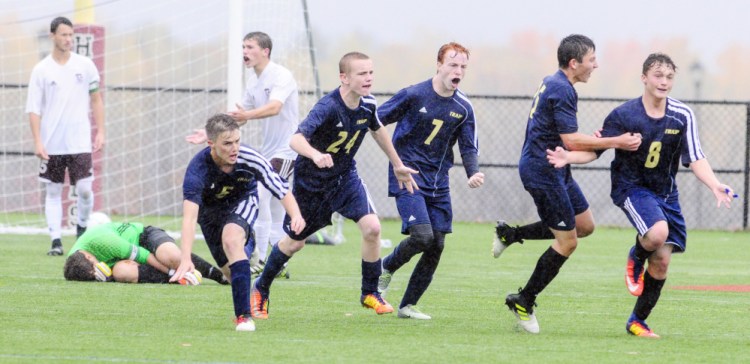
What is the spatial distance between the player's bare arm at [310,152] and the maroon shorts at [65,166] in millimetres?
6138

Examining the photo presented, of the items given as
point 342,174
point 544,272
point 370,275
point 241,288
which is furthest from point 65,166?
point 544,272

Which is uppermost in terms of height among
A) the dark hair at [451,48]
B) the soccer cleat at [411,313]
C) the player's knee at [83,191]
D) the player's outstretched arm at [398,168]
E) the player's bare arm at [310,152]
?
the dark hair at [451,48]

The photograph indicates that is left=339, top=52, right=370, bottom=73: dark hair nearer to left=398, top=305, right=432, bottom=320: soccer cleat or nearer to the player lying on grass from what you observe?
left=398, top=305, right=432, bottom=320: soccer cleat

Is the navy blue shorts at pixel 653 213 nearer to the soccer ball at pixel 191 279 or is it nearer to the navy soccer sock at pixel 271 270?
the navy soccer sock at pixel 271 270

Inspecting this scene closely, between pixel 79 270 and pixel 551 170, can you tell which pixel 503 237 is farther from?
pixel 79 270

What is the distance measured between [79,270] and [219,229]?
284cm

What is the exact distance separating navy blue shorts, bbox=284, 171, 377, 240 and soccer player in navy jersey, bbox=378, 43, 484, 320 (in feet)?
0.78

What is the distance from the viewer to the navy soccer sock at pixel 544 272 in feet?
26.8

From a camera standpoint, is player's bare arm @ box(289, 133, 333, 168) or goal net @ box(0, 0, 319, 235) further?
goal net @ box(0, 0, 319, 235)

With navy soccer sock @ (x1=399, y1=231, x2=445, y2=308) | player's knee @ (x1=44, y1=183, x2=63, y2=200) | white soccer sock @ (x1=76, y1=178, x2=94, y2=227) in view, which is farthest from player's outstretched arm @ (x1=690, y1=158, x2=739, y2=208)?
player's knee @ (x1=44, y1=183, x2=63, y2=200)

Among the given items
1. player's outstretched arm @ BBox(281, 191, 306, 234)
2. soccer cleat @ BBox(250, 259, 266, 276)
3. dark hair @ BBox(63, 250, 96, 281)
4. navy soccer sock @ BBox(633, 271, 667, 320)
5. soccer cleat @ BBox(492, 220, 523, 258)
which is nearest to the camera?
player's outstretched arm @ BBox(281, 191, 306, 234)

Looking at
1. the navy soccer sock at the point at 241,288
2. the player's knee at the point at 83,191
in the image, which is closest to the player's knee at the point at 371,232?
the navy soccer sock at the point at 241,288

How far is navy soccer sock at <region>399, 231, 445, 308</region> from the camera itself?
8812mm

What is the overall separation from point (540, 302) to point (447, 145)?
67.1 inches
